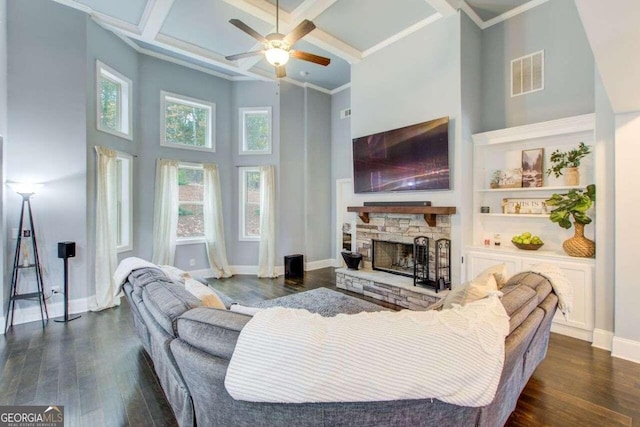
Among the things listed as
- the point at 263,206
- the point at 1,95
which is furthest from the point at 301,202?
the point at 1,95

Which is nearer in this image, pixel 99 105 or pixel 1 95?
pixel 1 95

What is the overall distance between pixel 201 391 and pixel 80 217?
3875 millimetres

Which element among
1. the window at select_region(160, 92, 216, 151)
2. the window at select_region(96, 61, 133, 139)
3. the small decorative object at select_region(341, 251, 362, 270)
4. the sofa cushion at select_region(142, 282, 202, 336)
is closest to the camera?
the sofa cushion at select_region(142, 282, 202, 336)

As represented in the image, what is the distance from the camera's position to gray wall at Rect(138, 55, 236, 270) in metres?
5.11

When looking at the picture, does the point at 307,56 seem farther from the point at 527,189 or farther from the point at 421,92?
the point at 527,189

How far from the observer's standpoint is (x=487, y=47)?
4.24m

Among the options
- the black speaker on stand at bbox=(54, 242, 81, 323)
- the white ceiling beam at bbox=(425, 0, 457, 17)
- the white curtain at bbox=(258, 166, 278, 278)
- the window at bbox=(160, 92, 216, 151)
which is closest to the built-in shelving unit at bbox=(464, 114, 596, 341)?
the white ceiling beam at bbox=(425, 0, 457, 17)

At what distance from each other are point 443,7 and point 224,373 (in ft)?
15.6

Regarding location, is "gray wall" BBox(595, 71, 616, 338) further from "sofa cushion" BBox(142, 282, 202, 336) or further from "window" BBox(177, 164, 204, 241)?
"window" BBox(177, 164, 204, 241)

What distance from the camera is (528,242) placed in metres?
3.54

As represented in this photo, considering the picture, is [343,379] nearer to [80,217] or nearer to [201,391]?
[201,391]

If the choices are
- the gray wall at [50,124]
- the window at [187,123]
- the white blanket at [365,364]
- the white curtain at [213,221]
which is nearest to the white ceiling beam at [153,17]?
the gray wall at [50,124]

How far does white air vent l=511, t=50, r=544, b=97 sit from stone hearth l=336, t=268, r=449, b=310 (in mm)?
2973

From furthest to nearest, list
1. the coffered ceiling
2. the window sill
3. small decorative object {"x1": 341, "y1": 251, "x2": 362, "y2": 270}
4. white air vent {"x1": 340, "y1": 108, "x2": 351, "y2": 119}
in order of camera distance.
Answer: white air vent {"x1": 340, "y1": 108, "x2": 351, "y2": 119} < the window sill < small decorative object {"x1": 341, "y1": 251, "x2": 362, "y2": 270} < the coffered ceiling
